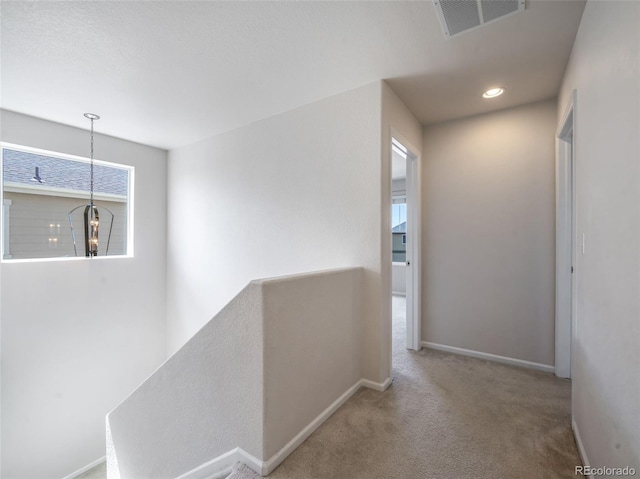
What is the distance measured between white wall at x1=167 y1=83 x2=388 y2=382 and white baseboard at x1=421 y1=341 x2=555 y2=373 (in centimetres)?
116

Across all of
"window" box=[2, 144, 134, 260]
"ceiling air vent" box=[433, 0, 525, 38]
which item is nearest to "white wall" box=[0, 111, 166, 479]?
"window" box=[2, 144, 134, 260]

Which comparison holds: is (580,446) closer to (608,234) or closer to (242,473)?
(608,234)

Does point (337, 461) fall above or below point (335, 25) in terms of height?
below

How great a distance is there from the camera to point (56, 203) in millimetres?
3404

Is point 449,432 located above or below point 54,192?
below

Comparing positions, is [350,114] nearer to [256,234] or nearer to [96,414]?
[256,234]

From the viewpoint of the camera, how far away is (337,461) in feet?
5.01

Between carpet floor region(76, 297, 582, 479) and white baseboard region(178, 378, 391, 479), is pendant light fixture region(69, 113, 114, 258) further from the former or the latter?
carpet floor region(76, 297, 582, 479)

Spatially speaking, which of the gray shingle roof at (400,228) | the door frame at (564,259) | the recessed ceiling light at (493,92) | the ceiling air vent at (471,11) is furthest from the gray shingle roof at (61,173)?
the gray shingle roof at (400,228)

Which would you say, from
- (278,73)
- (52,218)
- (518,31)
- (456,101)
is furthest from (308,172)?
(52,218)

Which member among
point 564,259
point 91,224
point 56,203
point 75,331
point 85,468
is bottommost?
point 85,468

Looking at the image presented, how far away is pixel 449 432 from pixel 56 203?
184 inches

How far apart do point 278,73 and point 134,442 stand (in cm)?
304

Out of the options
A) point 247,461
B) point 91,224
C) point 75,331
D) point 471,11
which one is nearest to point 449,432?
point 247,461
